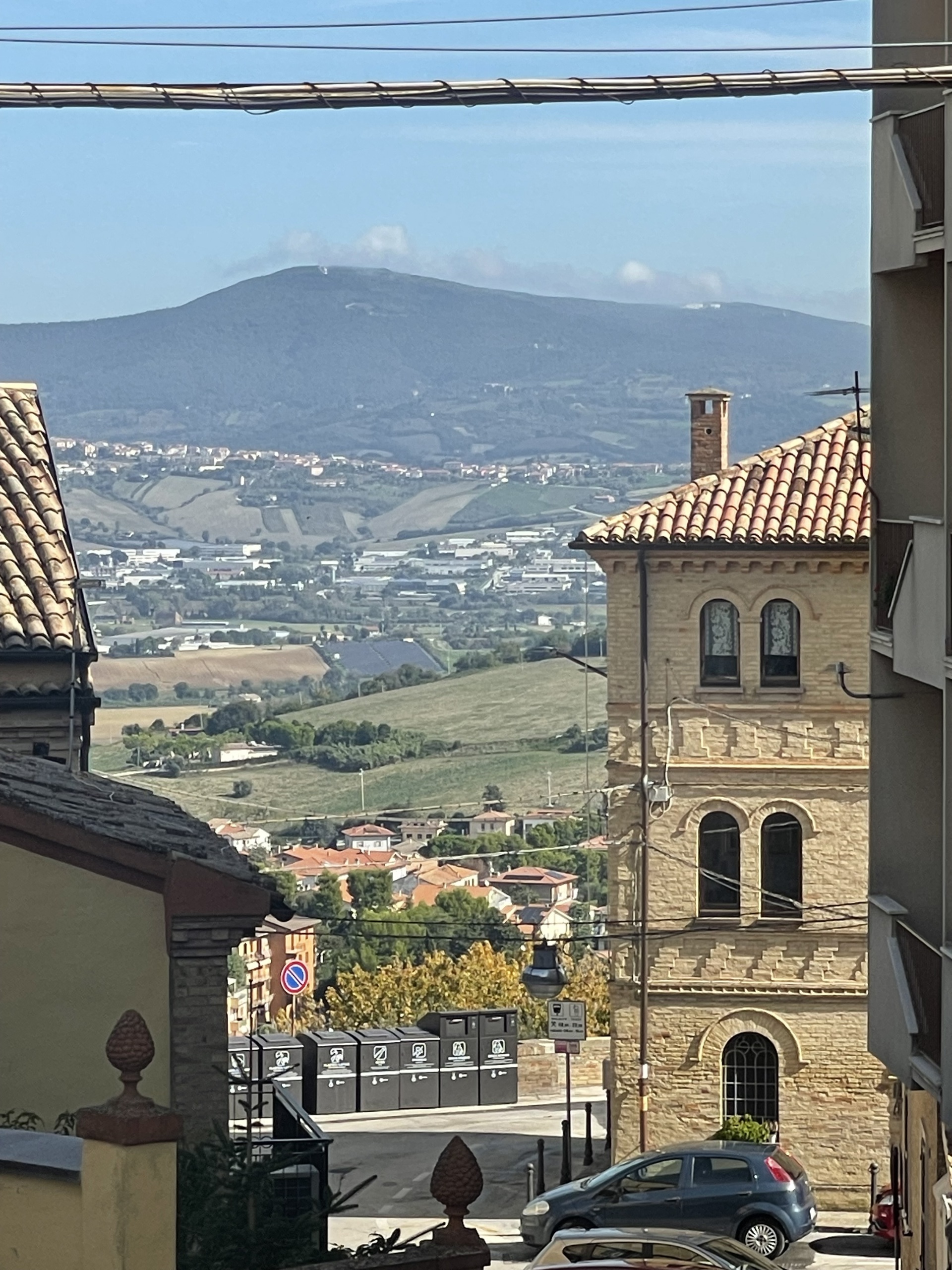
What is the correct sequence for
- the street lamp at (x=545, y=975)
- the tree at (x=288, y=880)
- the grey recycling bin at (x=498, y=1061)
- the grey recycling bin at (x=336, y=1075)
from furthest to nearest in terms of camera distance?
1. the tree at (x=288, y=880)
2. the grey recycling bin at (x=498, y=1061)
3. the grey recycling bin at (x=336, y=1075)
4. the street lamp at (x=545, y=975)

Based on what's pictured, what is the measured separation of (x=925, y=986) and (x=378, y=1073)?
75.0ft

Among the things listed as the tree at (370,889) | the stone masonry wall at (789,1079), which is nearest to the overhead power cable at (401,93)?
the stone masonry wall at (789,1079)

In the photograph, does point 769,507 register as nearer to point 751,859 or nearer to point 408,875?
point 751,859

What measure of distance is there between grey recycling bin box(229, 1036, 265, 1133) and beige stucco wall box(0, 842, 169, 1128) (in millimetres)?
781

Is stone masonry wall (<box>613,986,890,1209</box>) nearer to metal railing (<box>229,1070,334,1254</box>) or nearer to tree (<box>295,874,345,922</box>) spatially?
metal railing (<box>229,1070,334,1254</box>)

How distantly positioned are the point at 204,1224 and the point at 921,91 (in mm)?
9894

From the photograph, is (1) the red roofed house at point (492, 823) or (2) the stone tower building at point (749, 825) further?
(1) the red roofed house at point (492, 823)

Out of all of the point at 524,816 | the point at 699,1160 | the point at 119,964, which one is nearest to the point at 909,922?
the point at 119,964

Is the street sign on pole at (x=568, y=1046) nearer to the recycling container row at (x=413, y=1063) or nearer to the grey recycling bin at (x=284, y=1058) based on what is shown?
the grey recycling bin at (x=284, y=1058)

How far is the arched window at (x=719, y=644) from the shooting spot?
32906 millimetres

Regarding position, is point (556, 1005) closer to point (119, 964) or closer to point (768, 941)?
point (768, 941)

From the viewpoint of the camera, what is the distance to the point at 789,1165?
22.7 m

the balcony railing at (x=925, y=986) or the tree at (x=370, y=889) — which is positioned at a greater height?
the balcony railing at (x=925, y=986)

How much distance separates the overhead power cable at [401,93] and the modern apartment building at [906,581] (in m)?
5.41
